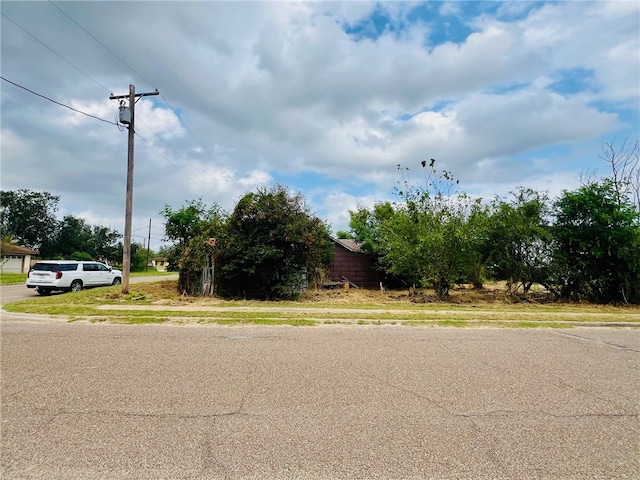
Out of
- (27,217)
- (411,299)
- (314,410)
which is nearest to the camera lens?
(314,410)

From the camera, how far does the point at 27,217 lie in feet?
234

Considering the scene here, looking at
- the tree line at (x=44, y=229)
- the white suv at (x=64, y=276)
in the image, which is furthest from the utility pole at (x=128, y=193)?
the tree line at (x=44, y=229)

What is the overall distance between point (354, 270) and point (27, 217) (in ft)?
244

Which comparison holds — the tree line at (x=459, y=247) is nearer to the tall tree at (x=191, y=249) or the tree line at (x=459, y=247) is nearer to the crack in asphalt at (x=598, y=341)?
the tall tree at (x=191, y=249)

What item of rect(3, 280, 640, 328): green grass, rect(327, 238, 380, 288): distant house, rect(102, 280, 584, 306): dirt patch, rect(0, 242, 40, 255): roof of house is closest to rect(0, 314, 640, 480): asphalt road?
rect(3, 280, 640, 328): green grass

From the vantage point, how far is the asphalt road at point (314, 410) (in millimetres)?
3023

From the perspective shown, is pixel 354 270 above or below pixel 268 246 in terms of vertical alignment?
below

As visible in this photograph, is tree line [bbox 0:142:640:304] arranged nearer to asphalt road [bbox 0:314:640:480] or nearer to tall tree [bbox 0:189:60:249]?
asphalt road [bbox 0:314:640:480]

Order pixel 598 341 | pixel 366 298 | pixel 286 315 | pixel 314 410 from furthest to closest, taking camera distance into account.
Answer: pixel 366 298, pixel 286 315, pixel 598 341, pixel 314 410

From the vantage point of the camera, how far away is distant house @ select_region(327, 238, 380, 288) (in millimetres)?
24812

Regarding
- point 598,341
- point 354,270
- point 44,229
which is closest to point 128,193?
point 354,270

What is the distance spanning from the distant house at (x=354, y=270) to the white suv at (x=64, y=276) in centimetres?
1364

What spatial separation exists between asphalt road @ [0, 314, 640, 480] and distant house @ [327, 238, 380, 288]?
57.2 feet

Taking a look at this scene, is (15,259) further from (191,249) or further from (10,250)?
(191,249)
